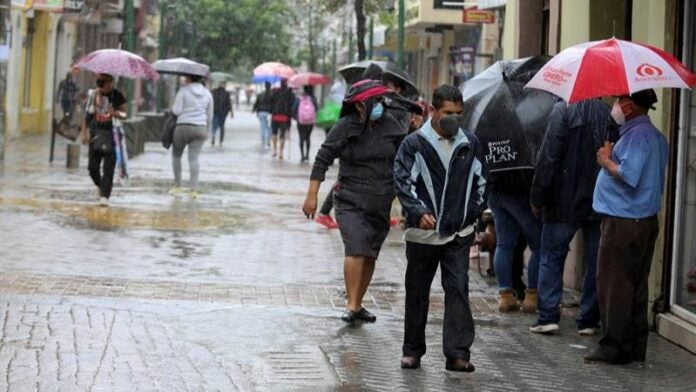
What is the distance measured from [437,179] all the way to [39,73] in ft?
109

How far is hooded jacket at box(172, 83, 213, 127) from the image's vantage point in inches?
803

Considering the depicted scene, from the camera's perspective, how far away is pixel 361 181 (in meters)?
10.7

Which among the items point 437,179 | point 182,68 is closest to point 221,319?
point 437,179

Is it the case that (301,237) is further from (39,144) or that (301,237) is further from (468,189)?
(39,144)

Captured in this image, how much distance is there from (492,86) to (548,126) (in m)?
1.44

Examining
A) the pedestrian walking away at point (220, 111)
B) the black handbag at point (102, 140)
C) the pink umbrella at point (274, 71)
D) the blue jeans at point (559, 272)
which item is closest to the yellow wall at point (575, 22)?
the blue jeans at point (559, 272)

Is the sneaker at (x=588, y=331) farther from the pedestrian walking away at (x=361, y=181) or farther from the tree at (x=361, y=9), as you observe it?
the tree at (x=361, y=9)

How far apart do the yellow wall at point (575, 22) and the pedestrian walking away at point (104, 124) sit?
6226mm

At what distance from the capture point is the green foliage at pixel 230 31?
56281 millimetres

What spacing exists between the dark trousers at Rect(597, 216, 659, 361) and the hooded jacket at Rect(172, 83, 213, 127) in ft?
38.0

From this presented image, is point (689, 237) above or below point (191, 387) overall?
above

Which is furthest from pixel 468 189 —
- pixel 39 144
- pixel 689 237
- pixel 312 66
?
pixel 312 66

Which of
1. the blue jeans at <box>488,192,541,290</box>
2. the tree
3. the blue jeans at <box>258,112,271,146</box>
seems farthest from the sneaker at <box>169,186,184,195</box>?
the blue jeans at <box>258,112,271,146</box>

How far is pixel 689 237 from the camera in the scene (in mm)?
10703
